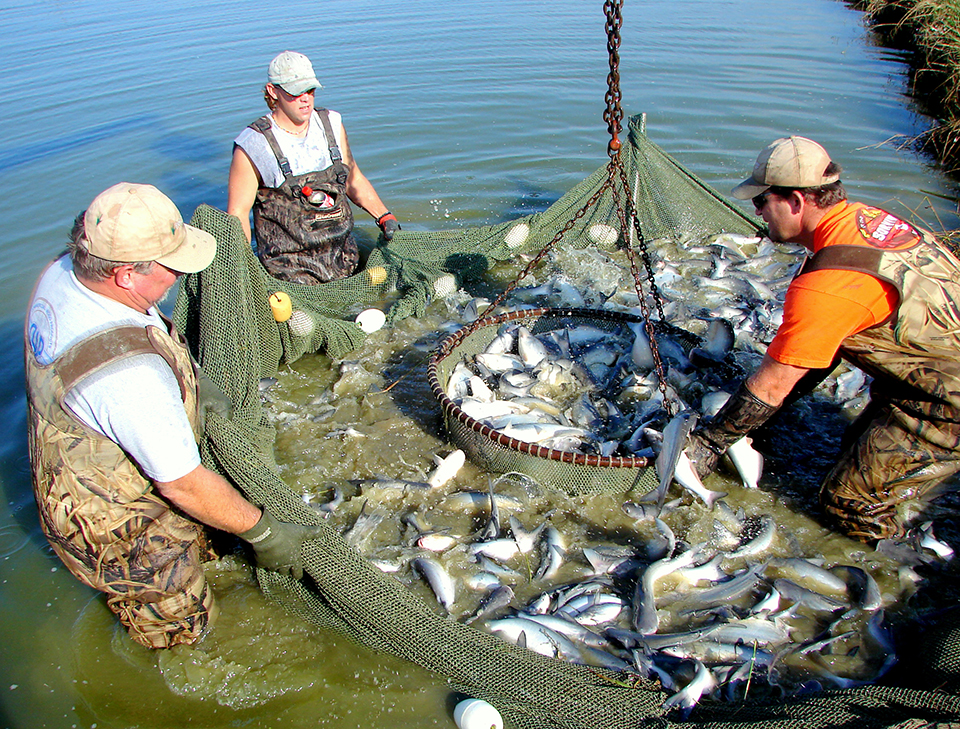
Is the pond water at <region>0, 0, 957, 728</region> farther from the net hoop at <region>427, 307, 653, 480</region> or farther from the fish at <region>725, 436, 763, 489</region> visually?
the net hoop at <region>427, 307, 653, 480</region>

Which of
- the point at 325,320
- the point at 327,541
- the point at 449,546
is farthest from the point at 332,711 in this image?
the point at 325,320

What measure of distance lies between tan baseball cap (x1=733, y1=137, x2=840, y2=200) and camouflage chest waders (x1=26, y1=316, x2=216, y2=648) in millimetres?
2905

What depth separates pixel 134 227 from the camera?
242 cm

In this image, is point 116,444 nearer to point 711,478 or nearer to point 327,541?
point 327,541

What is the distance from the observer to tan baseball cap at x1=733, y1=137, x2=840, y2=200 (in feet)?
10.1

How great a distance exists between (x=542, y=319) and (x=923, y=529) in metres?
2.80

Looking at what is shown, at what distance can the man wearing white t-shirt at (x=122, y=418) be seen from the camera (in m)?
2.43

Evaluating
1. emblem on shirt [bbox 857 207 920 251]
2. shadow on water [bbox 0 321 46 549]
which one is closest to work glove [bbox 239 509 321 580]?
shadow on water [bbox 0 321 46 549]

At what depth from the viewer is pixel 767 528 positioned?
3613 millimetres

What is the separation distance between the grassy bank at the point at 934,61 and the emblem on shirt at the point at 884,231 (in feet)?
22.5

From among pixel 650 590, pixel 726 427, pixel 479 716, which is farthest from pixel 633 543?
pixel 479 716

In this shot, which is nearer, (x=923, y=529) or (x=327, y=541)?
(x=327, y=541)

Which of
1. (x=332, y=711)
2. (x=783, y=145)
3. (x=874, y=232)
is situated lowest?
(x=332, y=711)

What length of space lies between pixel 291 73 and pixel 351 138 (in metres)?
5.65
